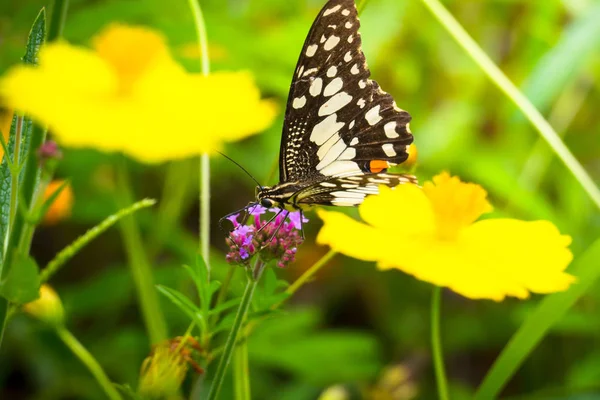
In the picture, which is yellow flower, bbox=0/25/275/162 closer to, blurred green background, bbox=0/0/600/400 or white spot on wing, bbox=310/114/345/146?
white spot on wing, bbox=310/114/345/146

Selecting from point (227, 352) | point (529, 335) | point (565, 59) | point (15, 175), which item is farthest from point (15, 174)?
point (565, 59)

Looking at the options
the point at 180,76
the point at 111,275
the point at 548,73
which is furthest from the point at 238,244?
the point at 111,275

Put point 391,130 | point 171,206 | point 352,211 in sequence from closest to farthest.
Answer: point 391,130 < point 352,211 < point 171,206

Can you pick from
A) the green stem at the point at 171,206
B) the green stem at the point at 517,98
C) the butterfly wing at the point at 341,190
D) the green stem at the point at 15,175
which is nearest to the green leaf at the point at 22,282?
the green stem at the point at 15,175

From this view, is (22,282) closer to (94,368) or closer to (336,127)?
(94,368)

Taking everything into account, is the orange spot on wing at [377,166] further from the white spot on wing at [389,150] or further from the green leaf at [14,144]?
the green leaf at [14,144]

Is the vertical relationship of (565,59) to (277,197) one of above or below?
above

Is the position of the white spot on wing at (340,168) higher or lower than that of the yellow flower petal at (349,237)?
higher
